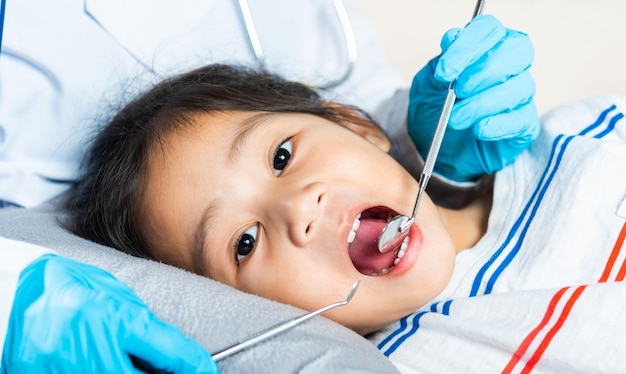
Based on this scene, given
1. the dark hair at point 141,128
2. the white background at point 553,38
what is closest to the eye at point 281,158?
the dark hair at point 141,128

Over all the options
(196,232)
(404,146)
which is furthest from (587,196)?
(196,232)

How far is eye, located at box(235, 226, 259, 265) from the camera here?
999 millimetres

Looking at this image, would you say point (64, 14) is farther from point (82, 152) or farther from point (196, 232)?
point (196, 232)

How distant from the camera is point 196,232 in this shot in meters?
1.01

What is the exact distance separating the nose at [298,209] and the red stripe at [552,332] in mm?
330

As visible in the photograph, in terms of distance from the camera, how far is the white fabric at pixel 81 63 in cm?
124

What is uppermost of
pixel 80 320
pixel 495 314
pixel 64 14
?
pixel 64 14

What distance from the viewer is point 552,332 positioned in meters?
0.91

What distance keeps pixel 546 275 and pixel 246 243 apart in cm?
44

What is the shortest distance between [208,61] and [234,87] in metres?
0.23

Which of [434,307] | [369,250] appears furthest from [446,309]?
[369,250]

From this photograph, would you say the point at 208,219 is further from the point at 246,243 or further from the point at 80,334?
the point at 80,334

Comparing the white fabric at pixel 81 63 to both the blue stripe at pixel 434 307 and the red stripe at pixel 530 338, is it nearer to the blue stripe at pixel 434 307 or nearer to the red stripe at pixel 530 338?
the blue stripe at pixel 434 307

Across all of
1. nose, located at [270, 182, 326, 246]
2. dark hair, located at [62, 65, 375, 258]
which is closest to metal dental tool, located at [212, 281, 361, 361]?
nose, located at [270, 182, 326, 246]
